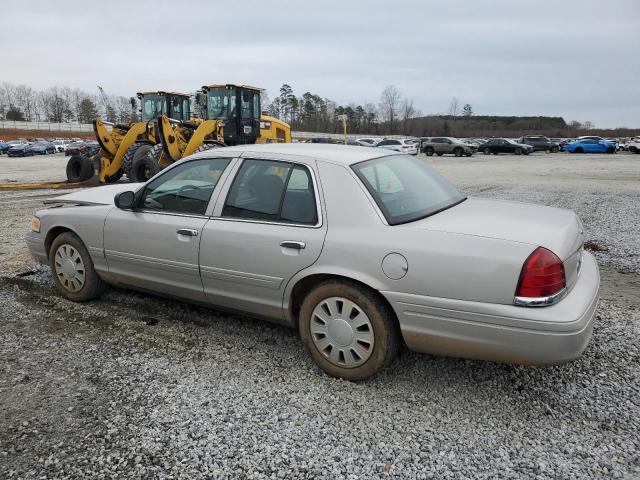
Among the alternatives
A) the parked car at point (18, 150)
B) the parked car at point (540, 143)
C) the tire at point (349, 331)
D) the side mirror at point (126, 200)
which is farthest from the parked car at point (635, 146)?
the parked car at point (18, 150)

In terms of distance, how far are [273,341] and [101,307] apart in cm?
182

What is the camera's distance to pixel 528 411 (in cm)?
297

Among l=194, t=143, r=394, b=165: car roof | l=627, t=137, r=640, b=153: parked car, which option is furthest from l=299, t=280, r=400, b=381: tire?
l=627, t=137, r=640, b=153: parked car

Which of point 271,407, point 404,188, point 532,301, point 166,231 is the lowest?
point 271,407

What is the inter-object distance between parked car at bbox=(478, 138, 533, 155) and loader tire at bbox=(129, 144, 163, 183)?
116 ft

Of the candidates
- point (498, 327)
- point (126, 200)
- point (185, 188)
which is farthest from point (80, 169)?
point (498, 327)

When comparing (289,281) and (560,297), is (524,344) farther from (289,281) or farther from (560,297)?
(289,281)

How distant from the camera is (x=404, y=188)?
11.8 feet

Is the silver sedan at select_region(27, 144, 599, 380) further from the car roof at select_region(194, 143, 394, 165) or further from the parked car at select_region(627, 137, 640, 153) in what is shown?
the parked car at select_region(627, 137, 640, 153)

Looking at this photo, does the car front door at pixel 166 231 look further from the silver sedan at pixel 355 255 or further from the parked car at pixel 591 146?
the parked car at pixel 591 146

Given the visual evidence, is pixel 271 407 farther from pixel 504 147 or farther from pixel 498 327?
pixel 504 147

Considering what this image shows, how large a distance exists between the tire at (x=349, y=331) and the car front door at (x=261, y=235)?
0.80 ft

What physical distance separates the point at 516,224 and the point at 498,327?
2.51 ft

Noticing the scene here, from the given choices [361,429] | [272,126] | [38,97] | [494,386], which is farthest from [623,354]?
[38,97]
